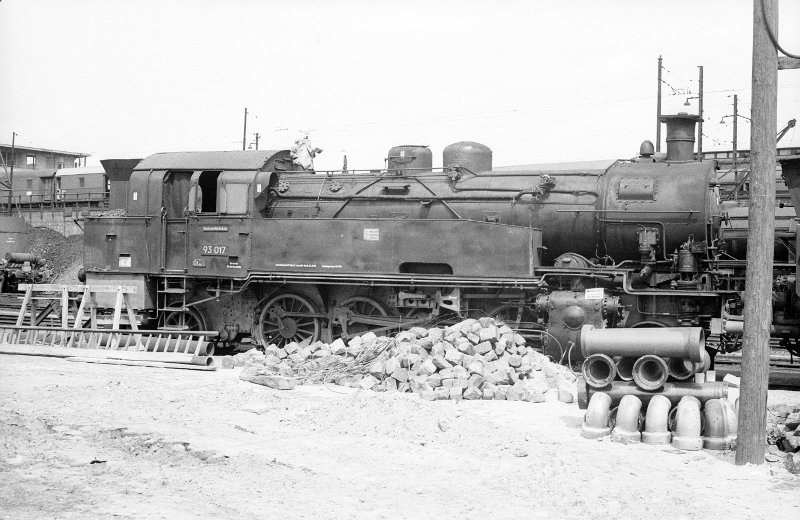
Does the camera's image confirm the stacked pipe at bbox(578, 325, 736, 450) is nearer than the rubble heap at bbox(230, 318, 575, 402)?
Yes

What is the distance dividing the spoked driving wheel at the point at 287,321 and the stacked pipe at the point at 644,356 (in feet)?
22.0

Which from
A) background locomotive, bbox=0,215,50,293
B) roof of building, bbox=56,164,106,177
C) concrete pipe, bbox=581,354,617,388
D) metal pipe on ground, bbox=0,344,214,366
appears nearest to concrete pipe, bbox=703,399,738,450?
concrete pipe, bbox=581,354,617,388

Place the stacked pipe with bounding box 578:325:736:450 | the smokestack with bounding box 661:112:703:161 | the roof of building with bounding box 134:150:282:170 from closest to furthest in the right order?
the stacked pipe with bounding box 578:325:736:450, the smokestack with bounding box 661:112:703:161, the roof of building with bounding box 134:150:282:170

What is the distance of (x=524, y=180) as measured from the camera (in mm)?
14539

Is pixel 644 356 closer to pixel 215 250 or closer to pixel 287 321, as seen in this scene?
pixel 287 321

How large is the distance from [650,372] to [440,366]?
3.14 meters

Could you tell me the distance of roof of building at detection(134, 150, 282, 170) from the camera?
15510 mm

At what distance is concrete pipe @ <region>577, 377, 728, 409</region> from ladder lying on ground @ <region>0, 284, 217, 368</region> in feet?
22.0

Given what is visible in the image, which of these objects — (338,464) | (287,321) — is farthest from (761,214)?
(287,321)

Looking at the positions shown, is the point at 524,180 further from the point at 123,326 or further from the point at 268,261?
the point at 123,326

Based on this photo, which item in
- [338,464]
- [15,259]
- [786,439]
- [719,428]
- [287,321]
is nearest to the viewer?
[338,464]

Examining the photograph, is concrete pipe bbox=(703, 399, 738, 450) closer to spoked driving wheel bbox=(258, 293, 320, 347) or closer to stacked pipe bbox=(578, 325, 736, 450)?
stacked pipe bbox=(578, 325, 736, 450)

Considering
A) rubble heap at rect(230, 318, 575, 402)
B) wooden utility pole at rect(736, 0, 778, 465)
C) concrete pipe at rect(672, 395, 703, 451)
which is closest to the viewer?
wooden utility pole at rect(736, 0, 778, 465)

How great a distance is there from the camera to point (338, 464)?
23.7 ft
